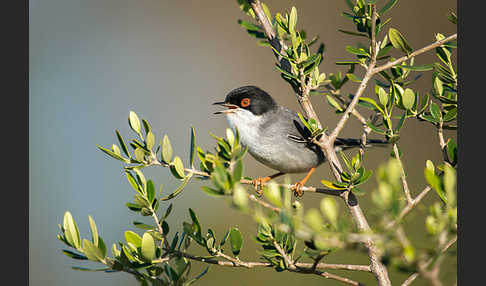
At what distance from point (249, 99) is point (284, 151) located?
594mm

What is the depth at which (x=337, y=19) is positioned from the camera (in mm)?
8586

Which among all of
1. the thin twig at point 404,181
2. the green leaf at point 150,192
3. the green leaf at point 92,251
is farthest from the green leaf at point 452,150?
the green leaf at point 92,251

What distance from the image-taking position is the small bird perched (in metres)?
3.77

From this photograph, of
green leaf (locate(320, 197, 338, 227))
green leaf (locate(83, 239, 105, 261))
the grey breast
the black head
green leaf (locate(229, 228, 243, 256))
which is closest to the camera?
green leaf (locate(320, 197, 338, 227))

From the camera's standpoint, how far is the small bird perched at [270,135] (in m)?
3.77

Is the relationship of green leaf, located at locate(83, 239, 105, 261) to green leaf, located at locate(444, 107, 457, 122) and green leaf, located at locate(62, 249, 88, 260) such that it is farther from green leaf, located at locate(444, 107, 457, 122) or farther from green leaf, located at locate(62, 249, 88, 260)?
green leaf, located at locate(444, 107, 457, 122)

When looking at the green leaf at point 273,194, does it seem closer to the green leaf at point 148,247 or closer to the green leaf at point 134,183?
the green leaf at point 148,247

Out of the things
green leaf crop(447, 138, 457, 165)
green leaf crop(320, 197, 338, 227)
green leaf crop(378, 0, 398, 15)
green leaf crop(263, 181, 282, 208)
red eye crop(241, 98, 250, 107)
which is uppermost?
green leaf crop(378, 0, 398, 15)

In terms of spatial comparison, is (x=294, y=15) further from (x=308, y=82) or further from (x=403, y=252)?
(x=403, y=252)

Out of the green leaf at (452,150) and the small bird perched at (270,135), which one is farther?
the small bird perched at (270,135)

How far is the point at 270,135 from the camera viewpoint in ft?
12.7

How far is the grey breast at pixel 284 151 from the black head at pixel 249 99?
19 centimetres

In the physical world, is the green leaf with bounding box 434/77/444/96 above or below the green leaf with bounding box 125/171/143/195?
above

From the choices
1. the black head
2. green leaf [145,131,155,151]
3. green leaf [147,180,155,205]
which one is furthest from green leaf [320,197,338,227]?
the black head
